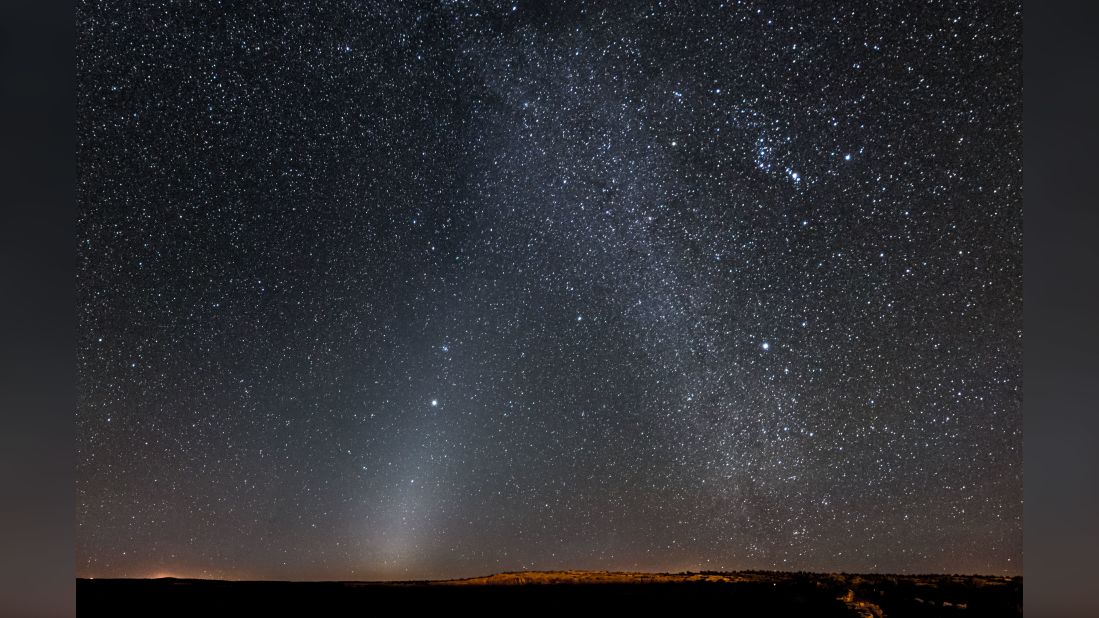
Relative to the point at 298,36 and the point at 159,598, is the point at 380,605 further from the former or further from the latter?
the point at 298,36

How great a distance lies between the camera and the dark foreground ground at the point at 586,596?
15.0 ft

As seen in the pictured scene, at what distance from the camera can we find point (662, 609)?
4582mm

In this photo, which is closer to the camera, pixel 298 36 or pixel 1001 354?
pixel 1001 354

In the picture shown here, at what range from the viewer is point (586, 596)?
4707 mm

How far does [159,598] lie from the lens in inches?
187

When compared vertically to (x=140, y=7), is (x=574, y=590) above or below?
below

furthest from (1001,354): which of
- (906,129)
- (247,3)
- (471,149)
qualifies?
(247,3)

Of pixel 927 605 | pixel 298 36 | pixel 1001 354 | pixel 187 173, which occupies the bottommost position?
pixel 927 605

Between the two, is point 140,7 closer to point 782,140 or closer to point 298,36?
point 298,36

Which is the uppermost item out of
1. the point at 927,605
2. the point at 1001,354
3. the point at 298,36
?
the point at 298,36

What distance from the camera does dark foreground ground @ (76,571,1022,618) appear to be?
180 inches

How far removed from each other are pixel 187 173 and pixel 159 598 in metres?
2.69

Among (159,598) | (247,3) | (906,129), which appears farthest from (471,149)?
(159,598)

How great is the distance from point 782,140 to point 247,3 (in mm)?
3520
